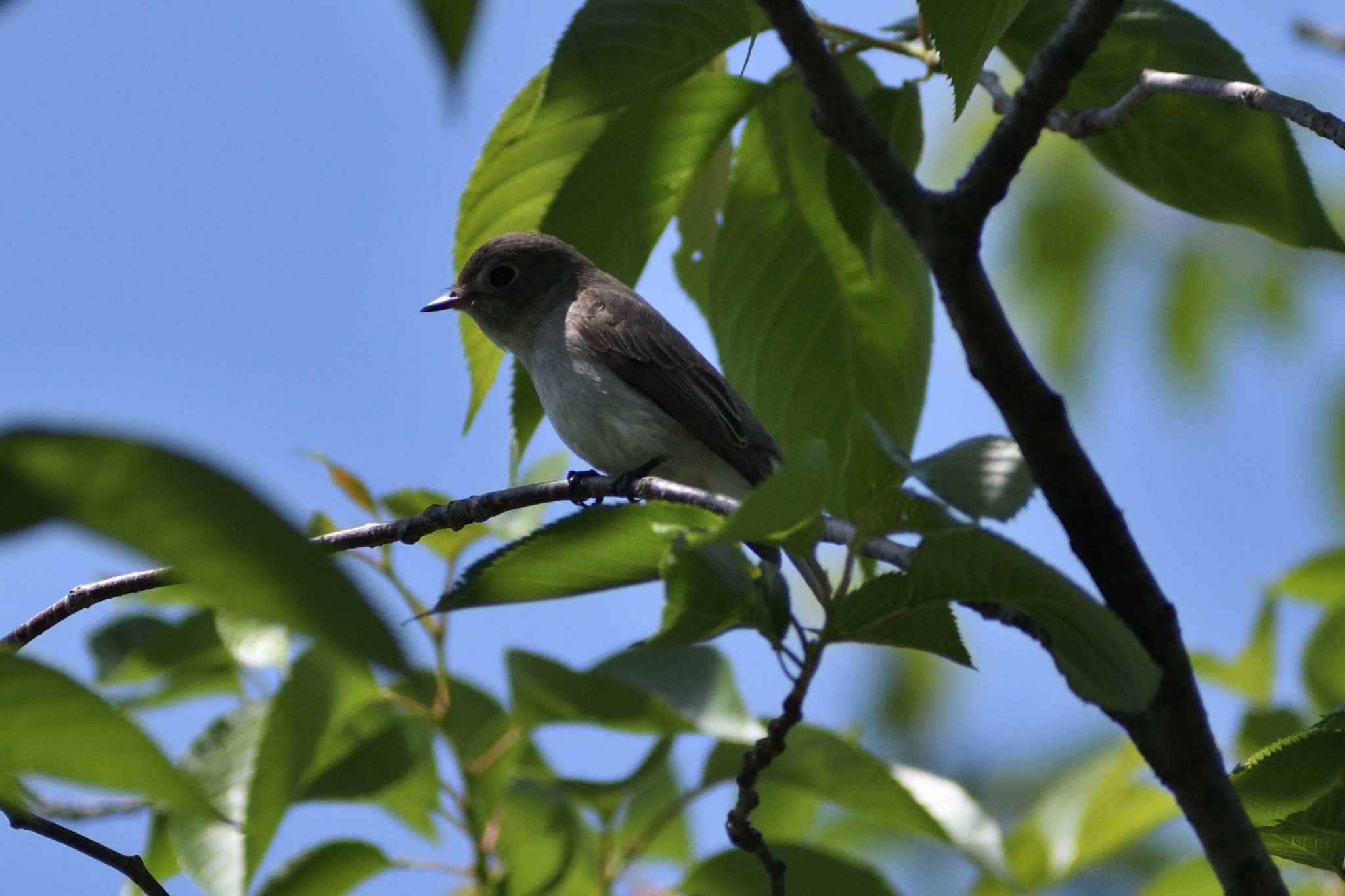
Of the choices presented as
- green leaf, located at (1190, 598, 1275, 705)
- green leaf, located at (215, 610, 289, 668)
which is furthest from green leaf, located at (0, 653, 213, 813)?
green leaf, located at (1190, 598, 1275, 705)

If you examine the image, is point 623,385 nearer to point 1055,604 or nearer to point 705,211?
point 705,211

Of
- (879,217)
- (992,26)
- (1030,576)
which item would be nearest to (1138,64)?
(879,217)

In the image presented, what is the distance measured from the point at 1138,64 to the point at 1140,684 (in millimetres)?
1593

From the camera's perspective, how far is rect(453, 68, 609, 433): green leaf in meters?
2.67

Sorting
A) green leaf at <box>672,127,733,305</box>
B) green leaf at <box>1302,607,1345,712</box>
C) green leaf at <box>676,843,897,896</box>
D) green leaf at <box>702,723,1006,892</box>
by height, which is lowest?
green leaf at <box>676,843,897,896</box>

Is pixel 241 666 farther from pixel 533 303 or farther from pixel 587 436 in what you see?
pixel 533 303

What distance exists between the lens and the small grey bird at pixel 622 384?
446cm

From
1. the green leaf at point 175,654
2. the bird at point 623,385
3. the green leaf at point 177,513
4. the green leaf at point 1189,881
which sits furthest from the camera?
the bird at point 623,385

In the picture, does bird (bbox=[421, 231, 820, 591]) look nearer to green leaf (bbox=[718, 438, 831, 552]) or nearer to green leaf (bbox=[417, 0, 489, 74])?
green leaf (bbox=[718, 438, 831, 552])

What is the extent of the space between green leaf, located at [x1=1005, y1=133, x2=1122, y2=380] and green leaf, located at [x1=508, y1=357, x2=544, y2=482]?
242 centimetres

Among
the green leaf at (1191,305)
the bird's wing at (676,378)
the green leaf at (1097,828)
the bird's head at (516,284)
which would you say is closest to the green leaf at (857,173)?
the green leaf at (1097,828)

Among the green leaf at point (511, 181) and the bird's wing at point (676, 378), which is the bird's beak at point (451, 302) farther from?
the green leaf at point (511, 181)

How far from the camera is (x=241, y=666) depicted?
3078 millimetres

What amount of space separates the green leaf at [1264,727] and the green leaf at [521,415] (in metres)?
1.73
